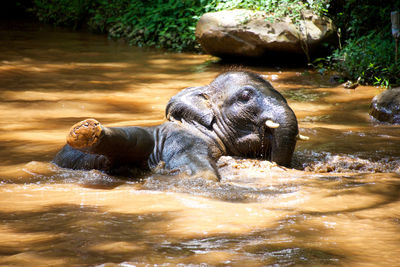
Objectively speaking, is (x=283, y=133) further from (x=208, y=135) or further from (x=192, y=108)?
(x=192, y=108)

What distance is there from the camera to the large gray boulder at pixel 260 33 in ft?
38.1

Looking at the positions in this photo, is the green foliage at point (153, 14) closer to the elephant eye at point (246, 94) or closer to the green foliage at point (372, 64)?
the green foliage at point (372, 64)

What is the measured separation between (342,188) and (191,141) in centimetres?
152

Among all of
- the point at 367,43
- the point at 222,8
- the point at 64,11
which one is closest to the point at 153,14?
the point at 222,8

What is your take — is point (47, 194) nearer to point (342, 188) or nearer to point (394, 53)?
point (342, 188)

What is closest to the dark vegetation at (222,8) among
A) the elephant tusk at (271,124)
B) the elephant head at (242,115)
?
the elephant head at (242,115)

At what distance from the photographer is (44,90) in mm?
9273

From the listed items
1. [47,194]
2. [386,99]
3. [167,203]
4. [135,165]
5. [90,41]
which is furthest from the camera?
[90,41]

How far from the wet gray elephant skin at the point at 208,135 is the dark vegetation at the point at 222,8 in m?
5.26

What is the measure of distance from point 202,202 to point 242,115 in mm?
1587

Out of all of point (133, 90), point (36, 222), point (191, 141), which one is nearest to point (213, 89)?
point (191, 141)

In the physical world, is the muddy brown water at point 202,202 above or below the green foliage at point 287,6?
below

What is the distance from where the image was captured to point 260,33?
1159 cm

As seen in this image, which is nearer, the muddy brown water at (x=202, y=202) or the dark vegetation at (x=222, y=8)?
the muddy brown water at (x=202, y=202)
